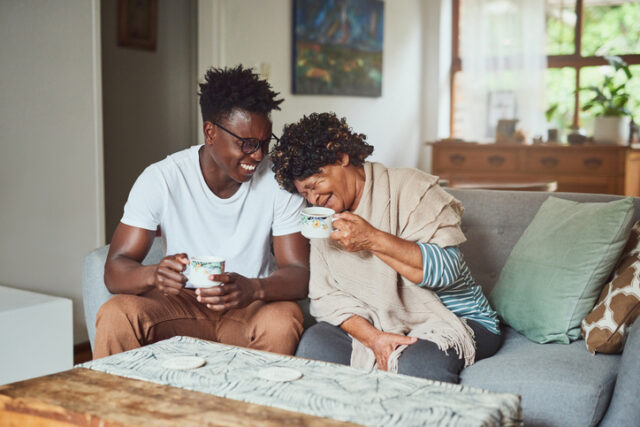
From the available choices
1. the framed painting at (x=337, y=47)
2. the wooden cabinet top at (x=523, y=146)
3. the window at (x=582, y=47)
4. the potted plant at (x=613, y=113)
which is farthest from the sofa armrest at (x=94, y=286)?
the window at (x=582, y=47)

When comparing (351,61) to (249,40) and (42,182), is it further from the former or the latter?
(42,182)

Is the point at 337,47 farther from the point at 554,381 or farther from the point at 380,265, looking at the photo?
the point at 554,381

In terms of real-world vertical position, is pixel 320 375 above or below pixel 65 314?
above

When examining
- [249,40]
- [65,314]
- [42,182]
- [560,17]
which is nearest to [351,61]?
[249,40]

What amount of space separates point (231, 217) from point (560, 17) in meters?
4.51

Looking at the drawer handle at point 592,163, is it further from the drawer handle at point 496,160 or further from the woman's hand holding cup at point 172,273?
the woman's hand holding cup at point 172,273

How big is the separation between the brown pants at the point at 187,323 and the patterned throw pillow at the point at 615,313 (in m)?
0.77

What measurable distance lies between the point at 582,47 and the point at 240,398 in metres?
5.21

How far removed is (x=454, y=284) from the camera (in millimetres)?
1949

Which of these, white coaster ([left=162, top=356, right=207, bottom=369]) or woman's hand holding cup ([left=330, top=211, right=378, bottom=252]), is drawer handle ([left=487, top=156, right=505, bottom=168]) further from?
white coaster ([left=162, top=356, right=207, bottom=369])

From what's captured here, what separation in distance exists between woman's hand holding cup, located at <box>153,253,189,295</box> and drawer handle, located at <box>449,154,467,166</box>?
12.4 feet

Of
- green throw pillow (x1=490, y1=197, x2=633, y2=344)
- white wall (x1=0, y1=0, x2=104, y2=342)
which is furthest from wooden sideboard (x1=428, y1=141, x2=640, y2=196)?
green throw pillow (x1=490, y1=197, x2=633, y2=344)

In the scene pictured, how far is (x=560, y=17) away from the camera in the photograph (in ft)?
18.9

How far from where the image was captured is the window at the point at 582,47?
218 inches
